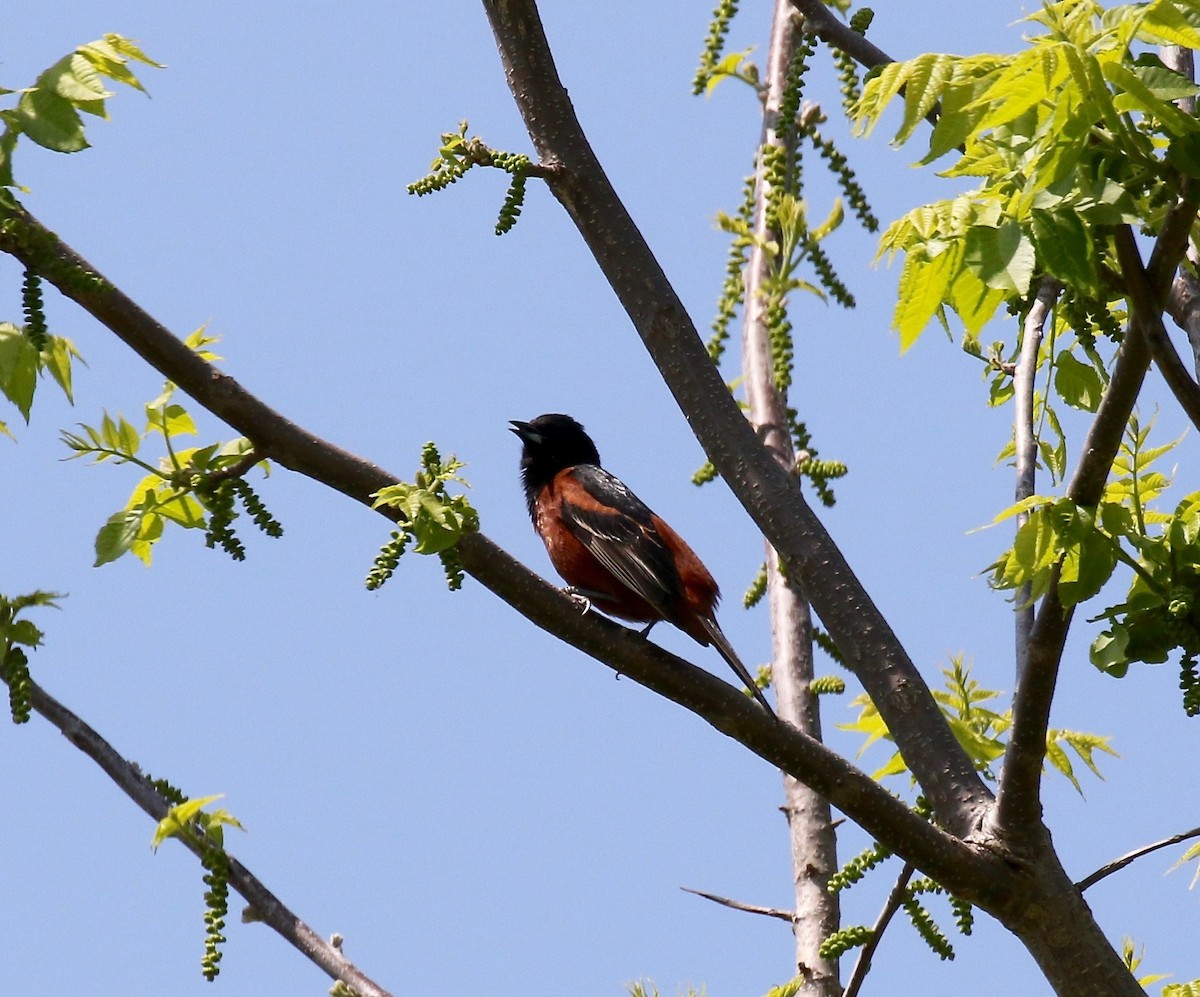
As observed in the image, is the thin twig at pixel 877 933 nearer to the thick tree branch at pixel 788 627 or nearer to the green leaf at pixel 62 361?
the thick tree branch at pixel 788 627

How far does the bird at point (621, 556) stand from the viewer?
232 inches

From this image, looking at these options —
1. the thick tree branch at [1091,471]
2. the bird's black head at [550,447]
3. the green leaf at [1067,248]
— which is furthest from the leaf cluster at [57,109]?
the bird's black head at [550,447]

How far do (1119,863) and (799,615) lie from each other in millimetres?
2381

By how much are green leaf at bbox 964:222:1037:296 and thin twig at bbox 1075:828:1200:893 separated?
164cm

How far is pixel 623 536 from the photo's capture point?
619cm

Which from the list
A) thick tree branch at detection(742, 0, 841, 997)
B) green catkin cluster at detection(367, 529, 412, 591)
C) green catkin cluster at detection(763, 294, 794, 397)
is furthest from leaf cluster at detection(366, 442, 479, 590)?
green catkin cluster at detection(763, 294, 794, 397)

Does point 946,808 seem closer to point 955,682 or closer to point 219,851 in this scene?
point 955,682

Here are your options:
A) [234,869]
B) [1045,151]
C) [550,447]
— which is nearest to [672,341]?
[1045,151]

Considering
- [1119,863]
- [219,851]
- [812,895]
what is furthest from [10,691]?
[812,895]

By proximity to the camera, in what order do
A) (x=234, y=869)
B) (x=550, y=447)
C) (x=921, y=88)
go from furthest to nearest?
(x=550, y=447), (x=234, y=869), (x=921, y=88)

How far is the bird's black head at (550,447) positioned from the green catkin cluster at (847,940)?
11.8 feet

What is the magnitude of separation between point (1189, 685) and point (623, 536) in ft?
9.94

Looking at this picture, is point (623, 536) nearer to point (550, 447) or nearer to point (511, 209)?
point (550, 447)

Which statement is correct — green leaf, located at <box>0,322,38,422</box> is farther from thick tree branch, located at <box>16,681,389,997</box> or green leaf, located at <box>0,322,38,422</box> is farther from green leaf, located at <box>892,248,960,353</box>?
green leaf, located at <box>892,248,960,353</box>
